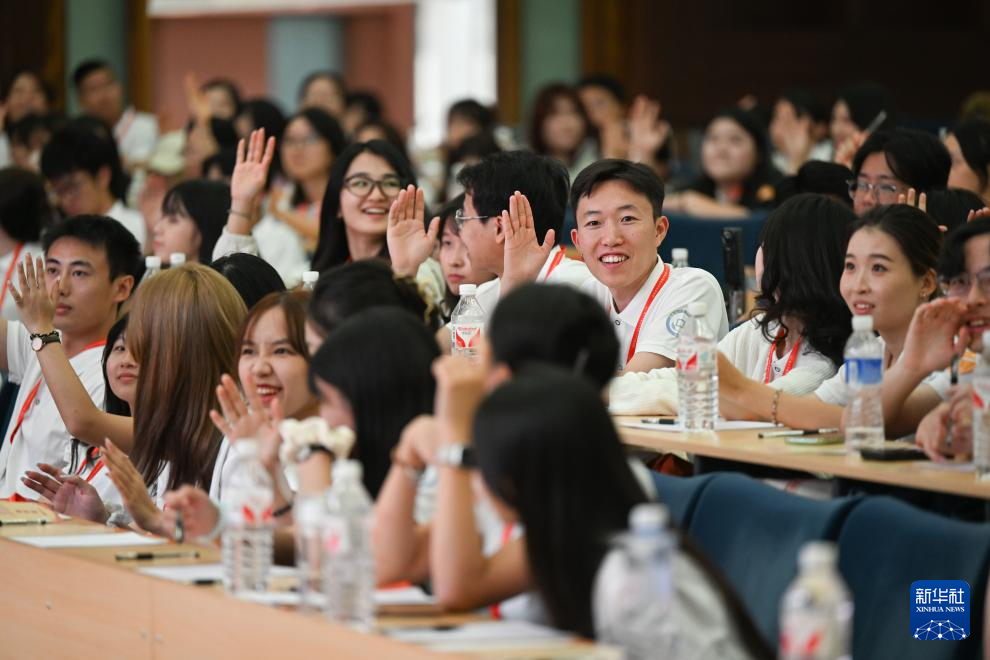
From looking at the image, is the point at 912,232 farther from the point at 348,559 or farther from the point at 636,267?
the point at 348,559

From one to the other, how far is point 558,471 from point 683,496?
91cm

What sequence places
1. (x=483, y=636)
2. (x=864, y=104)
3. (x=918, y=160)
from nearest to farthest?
(x=483, y=636)
(x=918, y=160)
(x=864, y=104)

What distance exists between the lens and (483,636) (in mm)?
2170

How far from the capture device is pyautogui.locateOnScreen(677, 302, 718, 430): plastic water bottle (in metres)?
3.77

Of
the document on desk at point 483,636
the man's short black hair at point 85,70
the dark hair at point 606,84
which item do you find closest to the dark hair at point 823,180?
the document on desk at point 483,636

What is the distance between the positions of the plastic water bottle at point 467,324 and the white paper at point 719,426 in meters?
0.57

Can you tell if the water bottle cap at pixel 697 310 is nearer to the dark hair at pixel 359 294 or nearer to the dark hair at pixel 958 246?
the dark hair at pixel 958 246

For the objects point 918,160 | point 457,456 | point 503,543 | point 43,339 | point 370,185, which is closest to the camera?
point 457,456

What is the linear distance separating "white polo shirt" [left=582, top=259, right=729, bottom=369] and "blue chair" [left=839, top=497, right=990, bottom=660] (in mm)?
1628

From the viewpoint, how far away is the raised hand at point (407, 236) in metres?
4.52

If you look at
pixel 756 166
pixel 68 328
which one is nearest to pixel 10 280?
pixel 68 328

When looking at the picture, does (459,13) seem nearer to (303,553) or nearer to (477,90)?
(477,90)

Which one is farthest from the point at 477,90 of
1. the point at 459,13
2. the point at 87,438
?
the point at 87,438

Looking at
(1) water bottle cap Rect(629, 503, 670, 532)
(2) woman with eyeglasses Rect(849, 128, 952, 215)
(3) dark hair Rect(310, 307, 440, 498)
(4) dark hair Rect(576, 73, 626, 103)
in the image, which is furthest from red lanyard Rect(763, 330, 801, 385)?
(4) dark hair Rect(576, 73, 626, 103)
